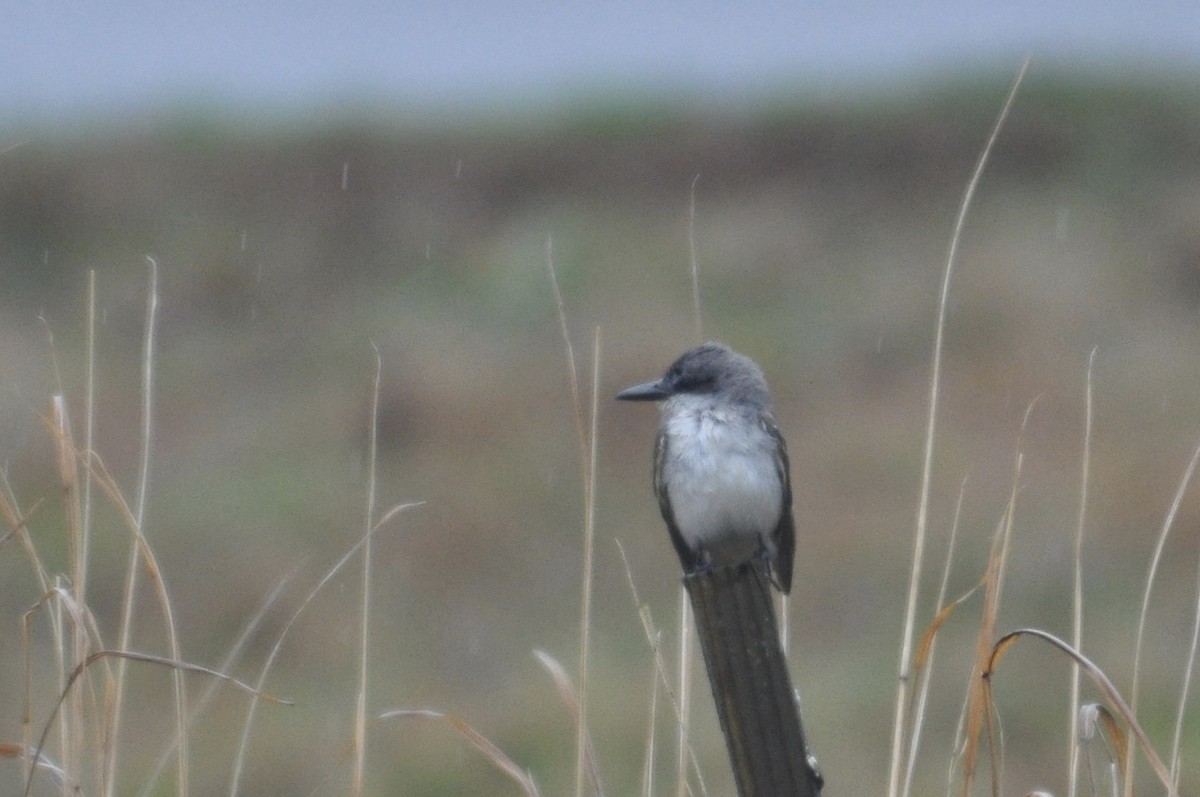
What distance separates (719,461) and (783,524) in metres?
0.31

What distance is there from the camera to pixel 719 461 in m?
4.02

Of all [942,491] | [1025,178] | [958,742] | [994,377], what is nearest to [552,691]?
[942,491]

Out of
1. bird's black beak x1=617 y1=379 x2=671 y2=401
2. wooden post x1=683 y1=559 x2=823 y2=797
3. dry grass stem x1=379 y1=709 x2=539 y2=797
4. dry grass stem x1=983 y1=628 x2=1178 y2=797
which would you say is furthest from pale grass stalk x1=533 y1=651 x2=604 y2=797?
bird's black beak x1=617 y1=379 x2=671 y2=401

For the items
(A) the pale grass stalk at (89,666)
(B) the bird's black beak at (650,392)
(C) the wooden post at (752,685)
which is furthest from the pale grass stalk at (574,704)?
(B) the bird's black beak at (650,392)

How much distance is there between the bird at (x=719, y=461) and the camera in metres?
4.02

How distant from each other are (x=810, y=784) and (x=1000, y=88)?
38.1 feet

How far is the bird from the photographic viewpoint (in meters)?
4.02

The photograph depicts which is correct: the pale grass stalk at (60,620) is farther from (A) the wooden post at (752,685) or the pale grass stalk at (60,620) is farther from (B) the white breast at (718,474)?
(B) the white breast at (718,474)

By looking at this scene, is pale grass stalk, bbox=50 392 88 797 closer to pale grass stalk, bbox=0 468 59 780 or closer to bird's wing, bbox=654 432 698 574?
pale grass stalk, bbox=0 468 59 780

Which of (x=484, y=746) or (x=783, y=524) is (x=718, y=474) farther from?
(x=484, y=746)

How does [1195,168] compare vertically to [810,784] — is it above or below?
above

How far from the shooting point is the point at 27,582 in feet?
31.0

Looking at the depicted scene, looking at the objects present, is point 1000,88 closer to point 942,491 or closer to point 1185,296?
point 1185,296

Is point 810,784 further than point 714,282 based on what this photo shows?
No
